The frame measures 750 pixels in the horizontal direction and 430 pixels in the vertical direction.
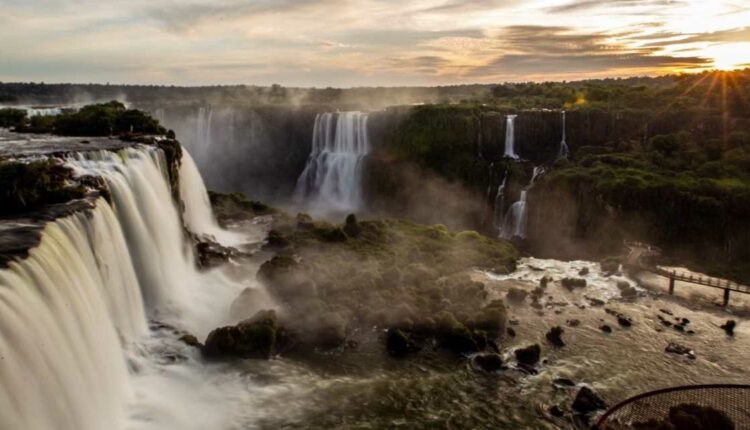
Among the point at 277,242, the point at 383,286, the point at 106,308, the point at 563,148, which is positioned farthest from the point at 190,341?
the point at 563,148

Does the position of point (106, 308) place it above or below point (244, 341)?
above

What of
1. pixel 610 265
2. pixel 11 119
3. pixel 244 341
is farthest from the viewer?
pixel 11 119

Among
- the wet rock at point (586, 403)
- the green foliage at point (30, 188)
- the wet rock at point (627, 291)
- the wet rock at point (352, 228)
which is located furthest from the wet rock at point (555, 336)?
the green foliage at point (30, 188)

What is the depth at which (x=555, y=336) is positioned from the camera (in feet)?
75.6

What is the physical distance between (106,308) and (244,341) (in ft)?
15.6

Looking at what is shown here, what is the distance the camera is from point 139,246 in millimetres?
21859

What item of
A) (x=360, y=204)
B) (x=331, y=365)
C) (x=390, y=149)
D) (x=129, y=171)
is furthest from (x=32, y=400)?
(x=390, y=149)

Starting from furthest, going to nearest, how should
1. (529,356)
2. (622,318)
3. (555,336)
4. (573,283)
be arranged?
(573,283)
(622,318)
(555,336)
(529,356)

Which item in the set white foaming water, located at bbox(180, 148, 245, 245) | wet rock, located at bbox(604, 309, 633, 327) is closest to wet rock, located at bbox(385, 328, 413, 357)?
wet rock, located at bbox(604, 309, 633, 327)

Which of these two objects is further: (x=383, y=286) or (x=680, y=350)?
(x=383, y=286)

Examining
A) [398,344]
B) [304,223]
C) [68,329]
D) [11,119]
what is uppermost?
[11,119]

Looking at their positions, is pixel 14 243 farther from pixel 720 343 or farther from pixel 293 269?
pixel 720 343

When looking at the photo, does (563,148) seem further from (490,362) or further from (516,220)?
(490,362)

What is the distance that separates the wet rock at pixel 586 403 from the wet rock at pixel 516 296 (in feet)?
28.3
